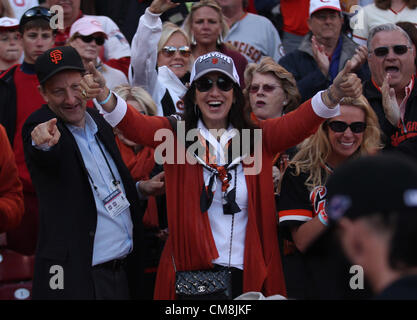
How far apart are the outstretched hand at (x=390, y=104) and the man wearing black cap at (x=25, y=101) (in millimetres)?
2590

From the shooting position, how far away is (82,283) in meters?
4.45

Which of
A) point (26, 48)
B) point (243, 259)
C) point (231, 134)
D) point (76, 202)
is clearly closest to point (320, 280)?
point (243, 259)

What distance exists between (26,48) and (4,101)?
0.67 m

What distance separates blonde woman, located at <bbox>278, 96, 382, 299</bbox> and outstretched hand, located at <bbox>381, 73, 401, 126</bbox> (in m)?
0.37

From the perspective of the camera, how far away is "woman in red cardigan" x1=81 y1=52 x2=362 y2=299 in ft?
14.3

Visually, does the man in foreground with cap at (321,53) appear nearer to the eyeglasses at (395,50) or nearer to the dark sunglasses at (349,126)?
the eyeglasses at (395,50)

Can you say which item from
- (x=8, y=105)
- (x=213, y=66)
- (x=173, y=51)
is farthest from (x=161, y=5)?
(x=8, y=105)

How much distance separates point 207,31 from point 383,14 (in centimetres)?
182

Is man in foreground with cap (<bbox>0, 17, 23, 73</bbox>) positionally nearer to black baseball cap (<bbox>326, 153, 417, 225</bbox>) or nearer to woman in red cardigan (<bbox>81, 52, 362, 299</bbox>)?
woman in red cardigan (<bbox>81, 52, 362, 299</bbox>)

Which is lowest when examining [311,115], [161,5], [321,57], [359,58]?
[311,115]

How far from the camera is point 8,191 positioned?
4824 mm

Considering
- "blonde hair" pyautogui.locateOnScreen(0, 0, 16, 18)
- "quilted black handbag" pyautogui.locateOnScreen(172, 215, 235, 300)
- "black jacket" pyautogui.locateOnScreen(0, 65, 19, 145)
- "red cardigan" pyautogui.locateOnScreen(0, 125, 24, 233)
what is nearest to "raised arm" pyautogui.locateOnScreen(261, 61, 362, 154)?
"quilted black handbag" pyautogui.locateOnScreen(172, 215, 235, 300)

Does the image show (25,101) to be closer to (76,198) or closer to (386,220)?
(76,198)

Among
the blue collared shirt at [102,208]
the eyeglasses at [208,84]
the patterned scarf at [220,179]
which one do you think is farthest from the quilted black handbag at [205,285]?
the eyeglasses at [208,84]
